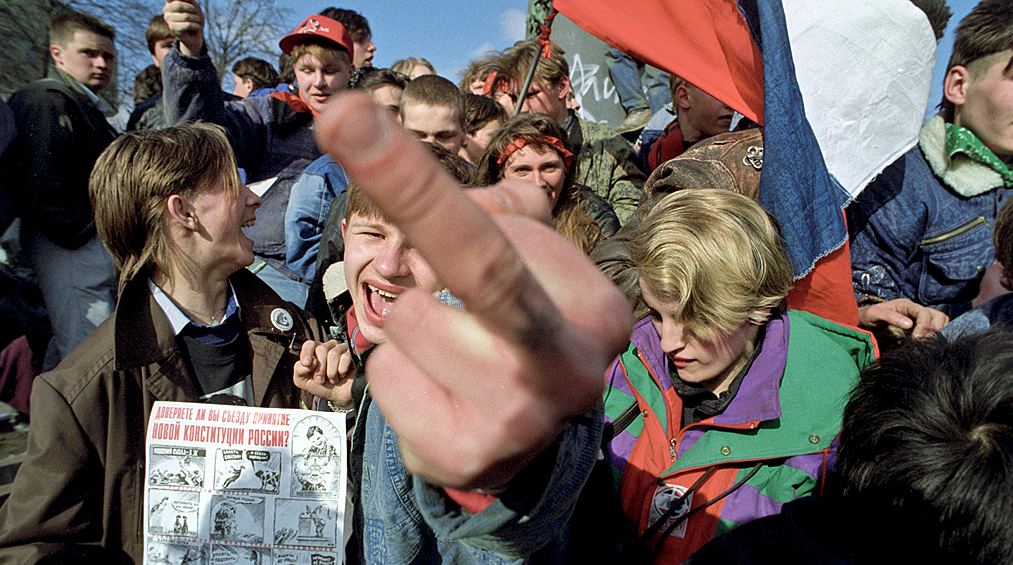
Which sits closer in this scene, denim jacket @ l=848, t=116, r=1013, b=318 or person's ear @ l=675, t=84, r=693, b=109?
denim jacket @ l=848, t=116, r=1013, b=318

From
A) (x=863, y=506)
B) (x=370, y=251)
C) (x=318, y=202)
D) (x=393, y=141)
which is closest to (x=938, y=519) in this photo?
(x=863, y=506)

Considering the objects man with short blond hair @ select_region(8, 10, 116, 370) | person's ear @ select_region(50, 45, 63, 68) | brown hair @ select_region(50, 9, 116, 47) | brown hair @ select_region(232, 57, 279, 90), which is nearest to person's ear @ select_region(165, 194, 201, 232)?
man with short blond hair @ select_region(8, 10, 116, 370)

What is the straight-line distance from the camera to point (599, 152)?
356 centimetres

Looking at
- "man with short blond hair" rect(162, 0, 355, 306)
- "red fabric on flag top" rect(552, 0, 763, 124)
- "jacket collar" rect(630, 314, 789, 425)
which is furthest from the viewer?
"man with short blond hair" rect(162, 0, 355, 306)

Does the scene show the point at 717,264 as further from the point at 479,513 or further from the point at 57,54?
the point at 57,54

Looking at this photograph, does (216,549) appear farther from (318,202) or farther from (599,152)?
(599,152)

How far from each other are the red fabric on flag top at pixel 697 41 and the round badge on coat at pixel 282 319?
1699mm

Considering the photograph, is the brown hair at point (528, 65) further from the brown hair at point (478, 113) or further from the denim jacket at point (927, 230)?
the denim jacket at point (927, 230)

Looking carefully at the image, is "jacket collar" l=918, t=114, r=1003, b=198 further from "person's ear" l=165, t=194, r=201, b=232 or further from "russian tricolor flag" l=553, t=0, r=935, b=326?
"person's ear" l=165, t=194, r=201, b=232

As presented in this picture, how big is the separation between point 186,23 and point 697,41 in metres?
2.23

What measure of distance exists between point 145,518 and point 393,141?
1.41 m

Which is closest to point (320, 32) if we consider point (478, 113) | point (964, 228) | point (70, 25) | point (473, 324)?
point (478, 113)

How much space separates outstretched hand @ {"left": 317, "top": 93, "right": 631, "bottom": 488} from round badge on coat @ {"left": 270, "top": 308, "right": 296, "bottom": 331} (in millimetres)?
1456

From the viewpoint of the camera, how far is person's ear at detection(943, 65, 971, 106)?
2.33 m
